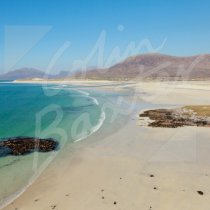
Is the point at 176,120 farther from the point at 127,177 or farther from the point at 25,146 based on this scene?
the point at 127,177

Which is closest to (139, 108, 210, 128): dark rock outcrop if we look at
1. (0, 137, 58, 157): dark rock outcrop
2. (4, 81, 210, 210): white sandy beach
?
(4, 81, 210, 210): white sandy beach

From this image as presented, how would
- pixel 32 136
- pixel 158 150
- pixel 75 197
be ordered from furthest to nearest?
pixel 32 136 → pixel 158 150 → pixel 75 197

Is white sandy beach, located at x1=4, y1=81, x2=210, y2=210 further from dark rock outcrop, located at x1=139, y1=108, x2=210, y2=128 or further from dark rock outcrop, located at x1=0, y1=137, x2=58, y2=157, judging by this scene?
dark rock outcrop, located at x1=139, y1=108, x2=210, y2=128

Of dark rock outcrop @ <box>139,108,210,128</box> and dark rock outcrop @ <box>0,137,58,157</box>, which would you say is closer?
dark rock outcrop @ <box>0,137,58,157</box>

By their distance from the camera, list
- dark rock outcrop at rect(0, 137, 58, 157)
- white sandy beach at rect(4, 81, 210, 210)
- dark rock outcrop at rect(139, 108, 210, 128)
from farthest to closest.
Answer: dark rock outcrop at rect(139, 108, 210, 128), dark rock outcrop at rect(0, 137, 58, 157), white sandy beach at rect(4, 81, 210, 210)

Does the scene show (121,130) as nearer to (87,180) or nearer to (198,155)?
(198,155)

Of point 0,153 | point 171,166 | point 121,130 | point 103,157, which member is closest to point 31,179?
point 103,157

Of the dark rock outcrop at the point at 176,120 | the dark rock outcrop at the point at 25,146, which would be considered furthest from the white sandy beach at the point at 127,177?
the dark rock outcrop at the point at 176,120
